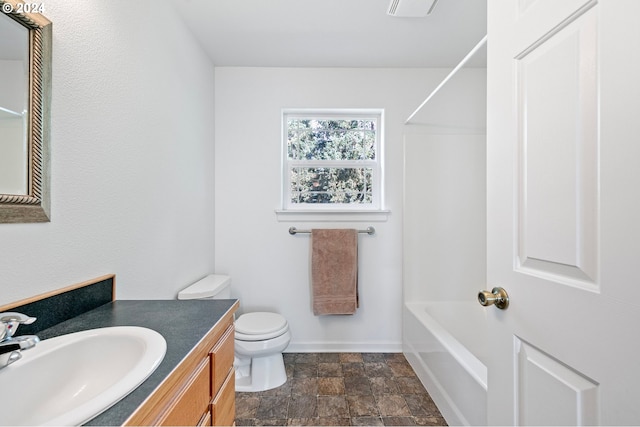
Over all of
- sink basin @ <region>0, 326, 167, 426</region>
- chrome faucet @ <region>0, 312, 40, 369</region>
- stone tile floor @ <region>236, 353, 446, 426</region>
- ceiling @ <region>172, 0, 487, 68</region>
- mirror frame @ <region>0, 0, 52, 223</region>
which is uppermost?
ceiling @ <region>172, 0, 487, 68</region>

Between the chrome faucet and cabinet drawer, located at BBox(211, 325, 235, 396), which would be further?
cabinet drawer, located at BBox(211, 325, 235, 396)

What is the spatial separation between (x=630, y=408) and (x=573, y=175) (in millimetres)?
446

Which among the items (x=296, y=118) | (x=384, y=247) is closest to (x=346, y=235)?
(x=384, y=247)

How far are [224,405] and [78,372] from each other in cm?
45

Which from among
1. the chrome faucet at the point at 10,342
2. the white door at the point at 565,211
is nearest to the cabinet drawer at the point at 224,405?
the chrome faucet at the point at 10,342

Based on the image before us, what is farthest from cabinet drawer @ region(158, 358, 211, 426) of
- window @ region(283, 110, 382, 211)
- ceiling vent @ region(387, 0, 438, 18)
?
ceiling vent @ region(387, 0, 438, 18)

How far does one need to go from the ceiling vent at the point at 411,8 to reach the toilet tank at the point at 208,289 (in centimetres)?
196

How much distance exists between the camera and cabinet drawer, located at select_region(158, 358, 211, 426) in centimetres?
63

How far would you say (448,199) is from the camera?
228cm

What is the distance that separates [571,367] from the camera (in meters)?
0.62

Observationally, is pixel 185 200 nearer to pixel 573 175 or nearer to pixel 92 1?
pixel 92 1

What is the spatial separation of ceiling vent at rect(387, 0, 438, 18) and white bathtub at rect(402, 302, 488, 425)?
1877 millimetres

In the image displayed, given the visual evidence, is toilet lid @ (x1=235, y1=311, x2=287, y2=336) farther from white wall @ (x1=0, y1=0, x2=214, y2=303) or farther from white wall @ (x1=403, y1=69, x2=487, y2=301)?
white wall @ (x1=403, y1=69, x2=487, y2=301)

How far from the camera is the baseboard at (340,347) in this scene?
2299 millimetres
